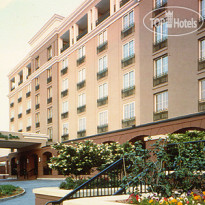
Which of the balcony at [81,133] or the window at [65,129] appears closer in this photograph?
the balcony at [81,133]

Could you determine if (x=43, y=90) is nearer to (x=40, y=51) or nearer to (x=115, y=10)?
(x=40, y=51)

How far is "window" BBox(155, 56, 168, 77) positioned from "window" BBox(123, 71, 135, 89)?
3124 millimetres

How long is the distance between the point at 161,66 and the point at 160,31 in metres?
2.95

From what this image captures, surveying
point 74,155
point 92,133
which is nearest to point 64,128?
point 92,133

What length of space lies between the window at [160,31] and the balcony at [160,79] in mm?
2946

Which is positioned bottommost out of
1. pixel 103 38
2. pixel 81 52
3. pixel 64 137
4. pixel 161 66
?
pixel 64 137

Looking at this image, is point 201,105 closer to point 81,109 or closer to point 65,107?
point 81,109

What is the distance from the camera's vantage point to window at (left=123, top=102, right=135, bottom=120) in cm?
2772

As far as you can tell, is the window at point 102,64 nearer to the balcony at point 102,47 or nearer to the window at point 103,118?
the balcony at point 102,47

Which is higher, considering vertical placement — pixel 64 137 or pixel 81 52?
pixel 81 52

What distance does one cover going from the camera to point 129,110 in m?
28.2

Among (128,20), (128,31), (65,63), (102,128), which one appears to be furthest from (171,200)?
(65,63)

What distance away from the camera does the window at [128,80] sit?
28.1 meters

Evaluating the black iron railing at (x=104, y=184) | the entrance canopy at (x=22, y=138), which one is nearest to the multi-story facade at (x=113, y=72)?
the entrance canopy at (x=22, y=138)
